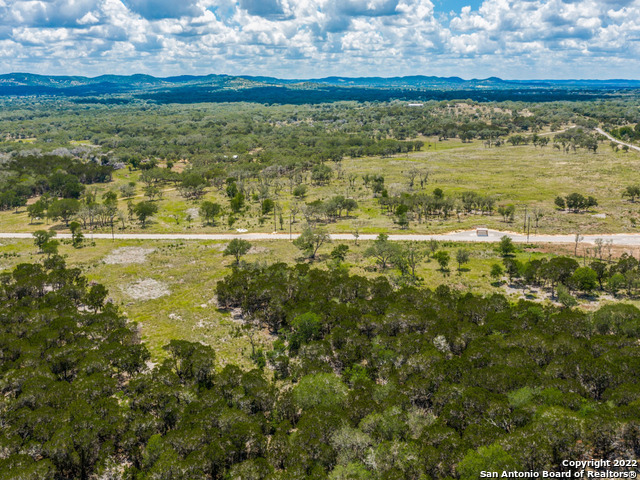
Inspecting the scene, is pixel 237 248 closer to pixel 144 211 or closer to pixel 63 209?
pixel 144 211

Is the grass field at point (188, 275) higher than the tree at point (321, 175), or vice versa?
the tree at point (321, 175)

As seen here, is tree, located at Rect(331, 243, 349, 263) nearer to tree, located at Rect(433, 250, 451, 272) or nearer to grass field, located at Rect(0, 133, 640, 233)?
tree, located at Rect(433, 250, 451, 272)

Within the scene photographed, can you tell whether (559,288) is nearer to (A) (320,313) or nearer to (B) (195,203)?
(A) (320,313)

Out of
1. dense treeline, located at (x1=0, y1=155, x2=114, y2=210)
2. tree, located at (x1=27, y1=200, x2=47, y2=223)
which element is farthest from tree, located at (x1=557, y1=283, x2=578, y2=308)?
dense treeline, located at (x1=0, y1=155, x2=114, y2=210)

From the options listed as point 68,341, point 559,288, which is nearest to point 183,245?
point 68,341

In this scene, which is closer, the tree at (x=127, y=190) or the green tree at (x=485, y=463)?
the green tree at (x=485, y=463)

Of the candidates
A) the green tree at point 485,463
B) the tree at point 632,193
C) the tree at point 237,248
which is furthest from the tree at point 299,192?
the green tree at point 485,463

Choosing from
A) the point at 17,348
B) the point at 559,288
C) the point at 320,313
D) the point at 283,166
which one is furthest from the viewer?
the point at 283,166

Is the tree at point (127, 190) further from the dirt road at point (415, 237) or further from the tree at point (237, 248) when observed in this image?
the tree at point (237, 248)
